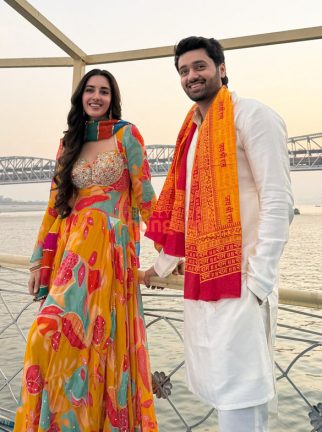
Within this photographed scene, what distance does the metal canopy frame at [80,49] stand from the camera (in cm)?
169

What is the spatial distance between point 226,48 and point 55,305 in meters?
1.26

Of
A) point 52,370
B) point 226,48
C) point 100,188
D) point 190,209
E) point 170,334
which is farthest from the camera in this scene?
point 170,334

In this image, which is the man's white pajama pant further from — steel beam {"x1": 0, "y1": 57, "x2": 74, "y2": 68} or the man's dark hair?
steel beam {"x1": 0, "y1": 57, "x2": 74, "y2": 68}

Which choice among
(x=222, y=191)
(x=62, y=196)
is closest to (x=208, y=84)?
(x=222, y=191)

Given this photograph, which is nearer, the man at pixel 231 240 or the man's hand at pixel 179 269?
the man at pixel 231 240

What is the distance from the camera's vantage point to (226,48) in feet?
5.87

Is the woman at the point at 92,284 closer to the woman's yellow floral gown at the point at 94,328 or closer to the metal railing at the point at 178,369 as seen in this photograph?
the woman's yellow floral gown at the point at 94,328

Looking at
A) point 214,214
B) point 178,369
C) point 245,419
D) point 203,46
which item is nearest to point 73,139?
point 203,46

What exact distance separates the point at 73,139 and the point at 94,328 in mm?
705

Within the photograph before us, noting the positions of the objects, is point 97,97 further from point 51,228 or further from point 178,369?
point 178,369

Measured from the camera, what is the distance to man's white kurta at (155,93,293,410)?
96cm

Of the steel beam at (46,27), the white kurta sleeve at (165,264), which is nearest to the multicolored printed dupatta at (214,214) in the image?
the white kurta sleeve at (165,264)

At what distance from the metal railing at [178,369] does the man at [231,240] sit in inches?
10.9

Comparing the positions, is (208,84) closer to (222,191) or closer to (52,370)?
(222,191)
